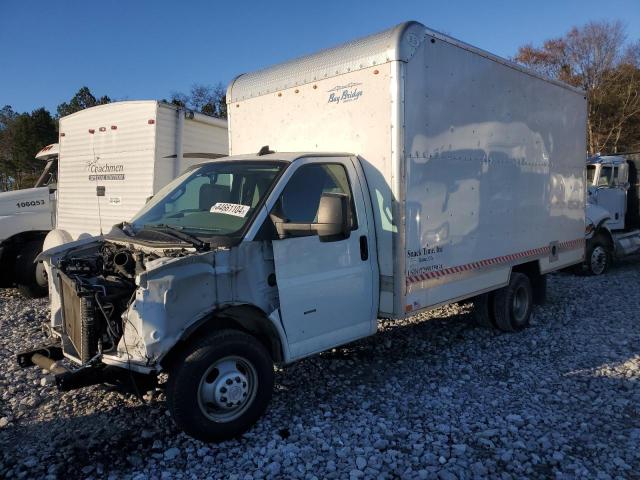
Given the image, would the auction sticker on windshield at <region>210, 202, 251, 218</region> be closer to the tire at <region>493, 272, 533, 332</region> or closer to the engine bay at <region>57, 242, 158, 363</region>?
the engine bay at <region>57, 242, 158, 363</region>

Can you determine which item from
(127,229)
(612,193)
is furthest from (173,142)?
(612,193)

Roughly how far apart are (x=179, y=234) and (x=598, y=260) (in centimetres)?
1035

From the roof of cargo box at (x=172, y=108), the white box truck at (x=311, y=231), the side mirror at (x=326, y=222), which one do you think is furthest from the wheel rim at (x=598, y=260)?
the side mirror at (x=326, y=222)

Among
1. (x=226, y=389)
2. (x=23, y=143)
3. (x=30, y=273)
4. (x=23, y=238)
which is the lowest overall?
(x=226, y=389)

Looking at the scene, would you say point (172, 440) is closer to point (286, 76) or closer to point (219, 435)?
point (219, 435)

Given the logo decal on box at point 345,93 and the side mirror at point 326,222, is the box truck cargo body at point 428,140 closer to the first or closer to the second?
the logo decal on box at point 345,93

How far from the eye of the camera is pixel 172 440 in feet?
12.7

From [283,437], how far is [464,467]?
1327 mm

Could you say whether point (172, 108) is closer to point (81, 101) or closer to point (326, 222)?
point (326, 222)

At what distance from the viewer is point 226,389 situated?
377cm

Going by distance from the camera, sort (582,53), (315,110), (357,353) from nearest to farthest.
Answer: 1. (315,110)
2. (357,353)
3. (582,53)

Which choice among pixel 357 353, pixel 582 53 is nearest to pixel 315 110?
pixel 357 353

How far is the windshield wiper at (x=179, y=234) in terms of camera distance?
3746 mm

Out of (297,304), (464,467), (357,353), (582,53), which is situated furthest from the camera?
(582,53)
